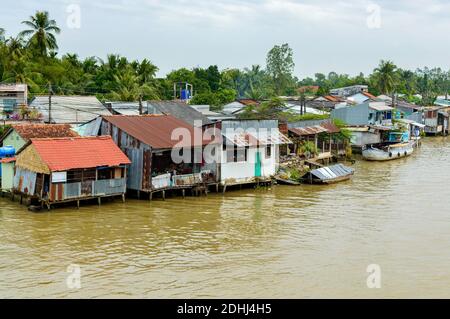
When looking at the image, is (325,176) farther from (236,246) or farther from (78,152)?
(78,152)

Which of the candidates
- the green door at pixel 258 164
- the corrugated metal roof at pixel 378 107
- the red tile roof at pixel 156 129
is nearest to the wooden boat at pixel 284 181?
the green door at pixel 258 164

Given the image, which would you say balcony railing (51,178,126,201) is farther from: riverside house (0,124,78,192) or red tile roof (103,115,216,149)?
riverside house (0,124,78,192)

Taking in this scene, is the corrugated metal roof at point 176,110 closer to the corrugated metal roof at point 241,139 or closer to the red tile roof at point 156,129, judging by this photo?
the red tile roof at point 156,129

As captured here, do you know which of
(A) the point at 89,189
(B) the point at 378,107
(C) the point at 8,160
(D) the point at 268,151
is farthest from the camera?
(B) the point at 378,107

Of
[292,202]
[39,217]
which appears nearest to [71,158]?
[39,217]

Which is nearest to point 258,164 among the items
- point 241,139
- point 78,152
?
point 241,139

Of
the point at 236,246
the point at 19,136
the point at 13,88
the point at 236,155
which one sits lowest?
the point at 236,246
